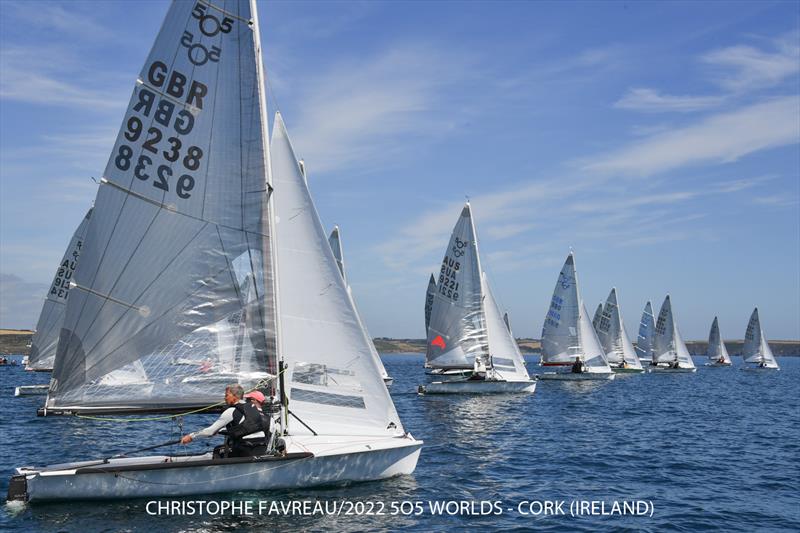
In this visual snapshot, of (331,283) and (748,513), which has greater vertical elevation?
(331,283)

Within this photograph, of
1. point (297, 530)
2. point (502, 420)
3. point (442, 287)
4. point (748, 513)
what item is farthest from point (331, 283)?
point (442, 287)

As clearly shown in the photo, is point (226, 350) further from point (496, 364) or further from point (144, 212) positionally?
point (496, 364)

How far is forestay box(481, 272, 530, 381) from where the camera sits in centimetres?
4116

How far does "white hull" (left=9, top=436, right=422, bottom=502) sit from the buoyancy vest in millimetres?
539

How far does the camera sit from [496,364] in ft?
135

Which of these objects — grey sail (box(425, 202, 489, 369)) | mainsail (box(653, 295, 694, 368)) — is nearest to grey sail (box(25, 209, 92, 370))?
grey sail (box(425, 202, 489, 369))

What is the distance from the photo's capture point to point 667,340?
83.1 meters

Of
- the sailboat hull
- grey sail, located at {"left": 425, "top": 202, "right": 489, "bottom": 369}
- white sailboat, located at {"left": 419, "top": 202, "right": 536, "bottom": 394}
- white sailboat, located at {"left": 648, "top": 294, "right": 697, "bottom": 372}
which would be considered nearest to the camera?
white sailboat, located at {"left": 419, "top": 202, "right": 536, "bottom": 394}

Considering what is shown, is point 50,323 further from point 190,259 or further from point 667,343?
point 667,343

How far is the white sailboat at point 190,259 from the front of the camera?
1431cm

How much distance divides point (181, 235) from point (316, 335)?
368 cm

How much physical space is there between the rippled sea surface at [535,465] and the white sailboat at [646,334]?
4961cm

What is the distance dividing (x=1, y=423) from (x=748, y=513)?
2677cm

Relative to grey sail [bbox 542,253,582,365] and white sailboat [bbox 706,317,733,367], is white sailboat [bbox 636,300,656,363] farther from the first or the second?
grey sail [bbox 542,253,582,365]
